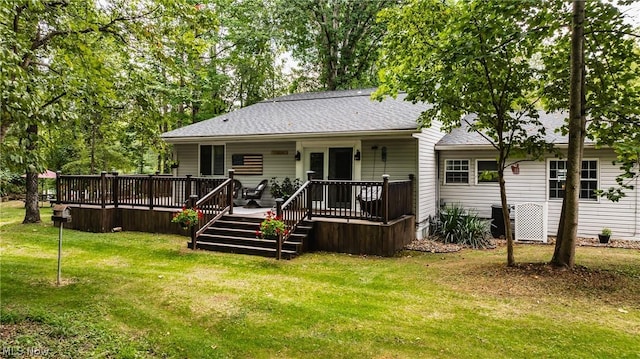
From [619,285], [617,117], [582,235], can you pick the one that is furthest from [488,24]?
[582,235]

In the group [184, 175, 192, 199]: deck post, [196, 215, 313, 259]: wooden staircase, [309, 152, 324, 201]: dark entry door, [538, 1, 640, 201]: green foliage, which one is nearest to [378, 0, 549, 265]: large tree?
[538, 1, 640, 201]: green foliage

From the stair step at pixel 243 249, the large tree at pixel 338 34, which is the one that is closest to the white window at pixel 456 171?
the stair step at pixel 243 249

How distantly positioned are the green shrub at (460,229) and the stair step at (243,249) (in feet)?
15.3

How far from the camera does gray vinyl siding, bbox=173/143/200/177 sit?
41.0 ft

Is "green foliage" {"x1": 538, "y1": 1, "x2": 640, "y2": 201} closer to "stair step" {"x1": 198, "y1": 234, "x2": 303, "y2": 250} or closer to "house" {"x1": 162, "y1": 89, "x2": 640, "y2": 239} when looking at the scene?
"house" {"x1": 162, "y1": 89, "x2": 640, "y2": 239}

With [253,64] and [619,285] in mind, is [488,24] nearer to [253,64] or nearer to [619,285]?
[619,285]

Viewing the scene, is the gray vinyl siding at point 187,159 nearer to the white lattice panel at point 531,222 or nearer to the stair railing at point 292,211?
the stair railing at point 292,211

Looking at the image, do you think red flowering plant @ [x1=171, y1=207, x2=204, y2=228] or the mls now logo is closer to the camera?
the mls now logo

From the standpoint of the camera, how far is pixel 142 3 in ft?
20.0

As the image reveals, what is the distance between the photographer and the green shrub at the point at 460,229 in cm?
972

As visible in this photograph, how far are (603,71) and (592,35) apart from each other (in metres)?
0.64

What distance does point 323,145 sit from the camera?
10.8 metres

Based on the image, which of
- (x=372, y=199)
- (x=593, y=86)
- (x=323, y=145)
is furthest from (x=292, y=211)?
(x=593, y=86)

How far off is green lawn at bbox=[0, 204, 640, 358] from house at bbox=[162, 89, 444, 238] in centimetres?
321
